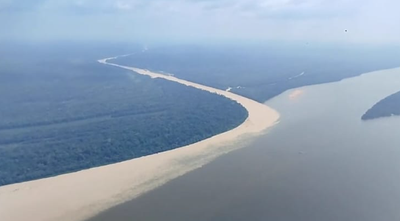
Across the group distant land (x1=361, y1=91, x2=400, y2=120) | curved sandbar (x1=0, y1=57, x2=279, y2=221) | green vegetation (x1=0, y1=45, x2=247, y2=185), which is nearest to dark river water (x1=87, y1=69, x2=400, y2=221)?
curved sandbar (x1=0, y1=57, x2=279, y2=221)

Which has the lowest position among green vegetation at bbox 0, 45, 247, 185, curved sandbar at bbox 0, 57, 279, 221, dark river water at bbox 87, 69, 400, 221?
dark river water at bbox 87, 69, 400, 221

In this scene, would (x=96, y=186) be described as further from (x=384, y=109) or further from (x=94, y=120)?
(x=384, y=109)

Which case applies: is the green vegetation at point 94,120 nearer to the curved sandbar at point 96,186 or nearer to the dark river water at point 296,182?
the curved sandbar at point 96,186

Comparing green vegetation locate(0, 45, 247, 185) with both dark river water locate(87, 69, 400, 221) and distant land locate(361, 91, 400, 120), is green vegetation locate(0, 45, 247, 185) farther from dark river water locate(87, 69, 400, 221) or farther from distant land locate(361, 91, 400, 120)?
distant land locate(361, 91, 400, 120)

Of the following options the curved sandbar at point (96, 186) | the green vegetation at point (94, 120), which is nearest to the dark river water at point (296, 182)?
the curved sandbar at point (96, 186)

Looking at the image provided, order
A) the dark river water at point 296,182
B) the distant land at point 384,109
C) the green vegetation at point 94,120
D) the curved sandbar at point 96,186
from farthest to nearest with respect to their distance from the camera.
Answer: the distant land at point 384,109
the green vegetation at point 94,120
the curved sandbar at point 96,186
the dark river water at point 296,182

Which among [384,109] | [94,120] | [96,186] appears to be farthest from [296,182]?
[384,109]

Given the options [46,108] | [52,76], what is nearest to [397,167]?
[46,108]
